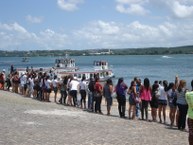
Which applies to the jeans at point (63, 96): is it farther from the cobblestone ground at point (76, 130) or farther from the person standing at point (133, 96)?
the person standing at point (133, 96)

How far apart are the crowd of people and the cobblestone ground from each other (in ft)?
2.62

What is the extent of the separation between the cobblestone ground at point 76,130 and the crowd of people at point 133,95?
31.5 inches

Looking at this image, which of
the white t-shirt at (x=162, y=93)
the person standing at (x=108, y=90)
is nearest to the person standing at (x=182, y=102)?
the white t-shirt at (x=162, y=93)

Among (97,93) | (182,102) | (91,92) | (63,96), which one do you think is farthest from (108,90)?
(63,96)

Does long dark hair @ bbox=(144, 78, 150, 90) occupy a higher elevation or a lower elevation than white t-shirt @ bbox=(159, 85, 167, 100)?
higher

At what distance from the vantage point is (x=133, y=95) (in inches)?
742

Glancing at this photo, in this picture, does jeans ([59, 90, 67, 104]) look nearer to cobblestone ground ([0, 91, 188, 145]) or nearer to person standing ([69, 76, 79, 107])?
person standing ([69, 76, 79, 107])

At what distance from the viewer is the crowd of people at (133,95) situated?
52.0 feet

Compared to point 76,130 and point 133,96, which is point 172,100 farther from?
point 76,130

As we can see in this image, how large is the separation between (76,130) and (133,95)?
14.8 feet

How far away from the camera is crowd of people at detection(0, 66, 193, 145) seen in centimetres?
1584

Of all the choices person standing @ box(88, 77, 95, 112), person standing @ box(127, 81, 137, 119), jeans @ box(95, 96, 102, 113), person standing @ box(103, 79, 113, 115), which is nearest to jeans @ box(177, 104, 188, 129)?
person standing @ box(127, 81, 137, 119)

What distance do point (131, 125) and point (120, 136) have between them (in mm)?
2760

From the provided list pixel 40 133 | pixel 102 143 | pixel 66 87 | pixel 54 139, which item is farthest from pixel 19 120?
pixel 66 87
